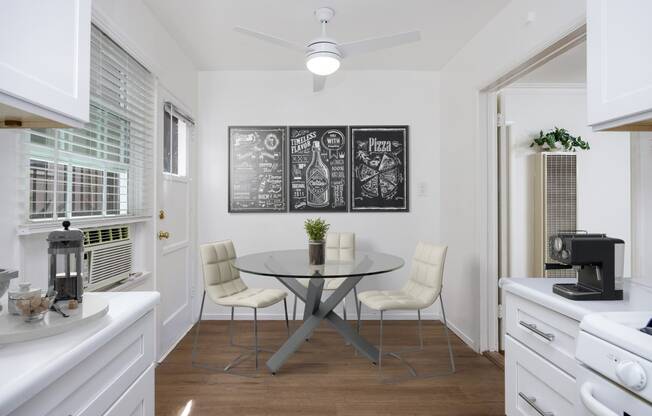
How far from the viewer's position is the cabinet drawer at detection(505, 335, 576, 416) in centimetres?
135

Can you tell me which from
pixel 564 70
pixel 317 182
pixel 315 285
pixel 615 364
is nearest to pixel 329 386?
pixel 315 285

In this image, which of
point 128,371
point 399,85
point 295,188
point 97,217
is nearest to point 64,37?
point 128,371

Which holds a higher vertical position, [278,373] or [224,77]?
[224,77]

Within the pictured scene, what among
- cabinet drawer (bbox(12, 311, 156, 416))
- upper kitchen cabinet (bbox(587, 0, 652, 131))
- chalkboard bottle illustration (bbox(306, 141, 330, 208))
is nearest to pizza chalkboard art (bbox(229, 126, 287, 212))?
chalkboard bottle illustration (bbox(306, 141, 330, 208))

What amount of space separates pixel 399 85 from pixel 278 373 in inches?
123

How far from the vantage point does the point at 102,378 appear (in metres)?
1.04

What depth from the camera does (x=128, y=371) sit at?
1192 millimetres

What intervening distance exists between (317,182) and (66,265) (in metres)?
2.76

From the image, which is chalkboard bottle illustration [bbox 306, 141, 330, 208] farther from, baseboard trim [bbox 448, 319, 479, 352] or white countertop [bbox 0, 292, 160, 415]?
white countertop [bbox 0, 292, 160, 415]

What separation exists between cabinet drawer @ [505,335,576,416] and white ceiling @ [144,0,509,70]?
236 cm

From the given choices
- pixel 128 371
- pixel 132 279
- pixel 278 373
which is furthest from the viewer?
pixel 278 373

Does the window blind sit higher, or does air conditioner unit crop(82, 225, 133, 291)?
the window blind

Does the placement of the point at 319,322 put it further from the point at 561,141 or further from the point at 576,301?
A: the point at 561,141

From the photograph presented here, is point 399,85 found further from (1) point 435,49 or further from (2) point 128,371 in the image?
(2) point 128,371
